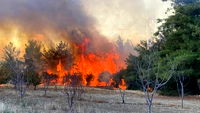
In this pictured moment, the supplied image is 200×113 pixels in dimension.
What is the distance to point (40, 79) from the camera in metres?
47.3

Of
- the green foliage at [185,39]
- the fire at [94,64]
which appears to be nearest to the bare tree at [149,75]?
the green foliage at [185,39]

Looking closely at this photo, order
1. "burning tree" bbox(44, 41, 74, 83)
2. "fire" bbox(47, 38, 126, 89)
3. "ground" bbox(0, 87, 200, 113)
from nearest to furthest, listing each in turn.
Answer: "ground" bbox(0, 87, 200, 113) < "fire" bbox(47, 38, 126, 89) < "burning tree" bbox(44, 41, 74, 83)

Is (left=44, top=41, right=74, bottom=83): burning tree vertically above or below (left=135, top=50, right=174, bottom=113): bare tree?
above

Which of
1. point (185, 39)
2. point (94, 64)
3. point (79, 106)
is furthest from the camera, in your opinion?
point (94, 64)

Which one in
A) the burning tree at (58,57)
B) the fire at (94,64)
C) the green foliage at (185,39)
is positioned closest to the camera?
the green foliage at (185,39)

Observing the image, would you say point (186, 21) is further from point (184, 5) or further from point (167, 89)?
point (167, 89)

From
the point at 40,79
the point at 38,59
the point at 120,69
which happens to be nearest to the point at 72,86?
the point at 40,79

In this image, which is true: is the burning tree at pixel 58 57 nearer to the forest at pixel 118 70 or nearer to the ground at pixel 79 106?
the forest at pixel 118 70

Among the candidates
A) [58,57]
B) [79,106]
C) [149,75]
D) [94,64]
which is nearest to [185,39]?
[149,75]

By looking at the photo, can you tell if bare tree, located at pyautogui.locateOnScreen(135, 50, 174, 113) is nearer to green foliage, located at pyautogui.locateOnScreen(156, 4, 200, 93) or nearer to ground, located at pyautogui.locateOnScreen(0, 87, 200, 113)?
ground, located at pyautogui.locateOnScreen(0, 87, 200, 113)

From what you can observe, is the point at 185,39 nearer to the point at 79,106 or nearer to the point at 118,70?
the point at 118,70

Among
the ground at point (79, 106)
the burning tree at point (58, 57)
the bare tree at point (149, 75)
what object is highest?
the burning tree at point (58, 57)

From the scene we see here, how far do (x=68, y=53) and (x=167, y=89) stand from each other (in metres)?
23.0

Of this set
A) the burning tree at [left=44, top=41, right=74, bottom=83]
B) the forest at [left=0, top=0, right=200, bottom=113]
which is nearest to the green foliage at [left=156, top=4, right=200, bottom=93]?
the forest at [left=0, top=0, right=200, bottom=113]
